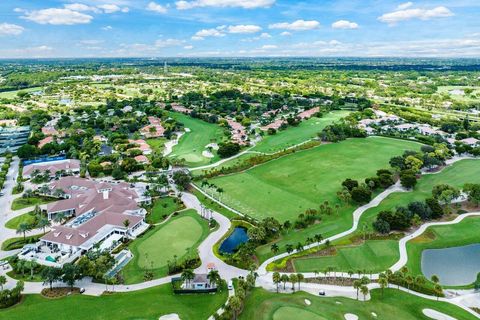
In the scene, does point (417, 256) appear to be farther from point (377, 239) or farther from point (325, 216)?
point (325, 216)

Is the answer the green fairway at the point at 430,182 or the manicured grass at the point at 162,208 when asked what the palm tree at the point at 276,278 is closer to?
the green fairway at the point at 430,182

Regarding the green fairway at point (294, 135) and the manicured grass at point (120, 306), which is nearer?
the manicured grass at point (120, 306)

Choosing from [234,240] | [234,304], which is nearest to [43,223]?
[234,240]

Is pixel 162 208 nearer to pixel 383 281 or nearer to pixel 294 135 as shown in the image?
pixel 383 281

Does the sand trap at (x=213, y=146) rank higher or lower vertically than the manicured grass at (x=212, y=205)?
higher

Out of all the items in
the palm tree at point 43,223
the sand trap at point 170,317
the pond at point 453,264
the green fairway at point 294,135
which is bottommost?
the pond at point 453,264

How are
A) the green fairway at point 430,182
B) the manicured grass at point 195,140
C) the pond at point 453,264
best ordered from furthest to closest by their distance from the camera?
the manicured grass at point 195,140 < the green fairway at point 430,182 < the pond at point 453,264

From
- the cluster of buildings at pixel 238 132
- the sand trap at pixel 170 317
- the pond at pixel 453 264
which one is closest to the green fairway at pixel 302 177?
the cluster of buildings at pixel 238 132
